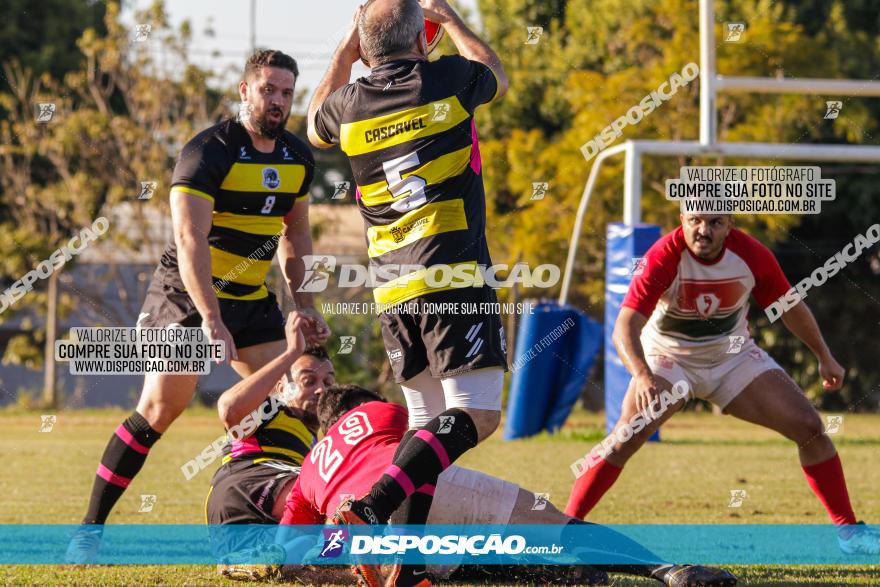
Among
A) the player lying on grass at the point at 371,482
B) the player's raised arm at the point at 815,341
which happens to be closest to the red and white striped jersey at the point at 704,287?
the player's raised arm at the point at 815,341

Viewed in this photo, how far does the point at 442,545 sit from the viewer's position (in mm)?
4789

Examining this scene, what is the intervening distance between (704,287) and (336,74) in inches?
96.7

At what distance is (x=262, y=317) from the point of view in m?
6.17

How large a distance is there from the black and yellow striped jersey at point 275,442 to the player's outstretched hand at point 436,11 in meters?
2.08

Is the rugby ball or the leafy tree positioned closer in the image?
the rugby ball

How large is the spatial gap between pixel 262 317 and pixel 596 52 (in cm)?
1846

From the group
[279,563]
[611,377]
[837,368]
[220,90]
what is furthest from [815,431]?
[220,90]

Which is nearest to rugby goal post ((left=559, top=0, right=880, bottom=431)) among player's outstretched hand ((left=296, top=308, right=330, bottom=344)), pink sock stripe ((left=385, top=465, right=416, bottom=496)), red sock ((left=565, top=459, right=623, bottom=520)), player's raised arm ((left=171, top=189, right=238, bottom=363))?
red sock ((left=565, top=459, right=623, bottom=520))

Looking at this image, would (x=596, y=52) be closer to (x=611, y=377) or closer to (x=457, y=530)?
(x=611, y=377)

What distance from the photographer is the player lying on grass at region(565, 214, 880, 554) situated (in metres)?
5.95

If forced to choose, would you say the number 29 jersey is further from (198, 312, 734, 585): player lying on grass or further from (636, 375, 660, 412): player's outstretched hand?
(636, 375, 660, 412): player's outstretched hand

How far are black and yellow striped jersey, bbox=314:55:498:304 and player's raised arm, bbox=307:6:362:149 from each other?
0.26 m

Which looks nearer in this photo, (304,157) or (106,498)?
(106,498)

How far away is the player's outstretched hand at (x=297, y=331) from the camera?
4922 millimetres
